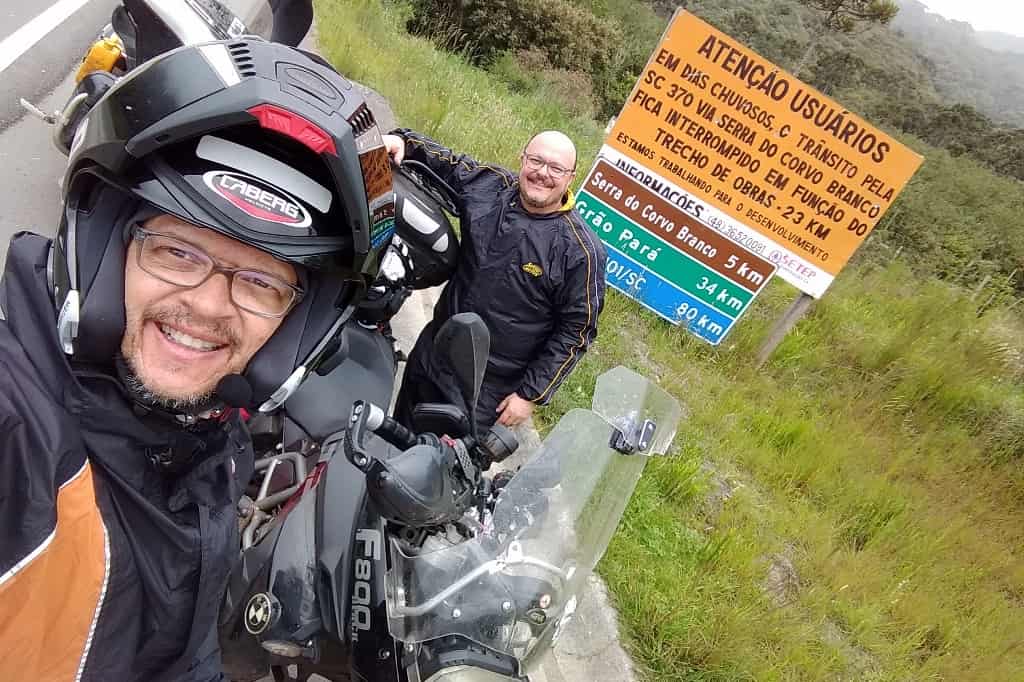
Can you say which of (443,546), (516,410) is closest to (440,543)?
(443,546)

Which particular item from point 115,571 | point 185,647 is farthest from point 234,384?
point 185,647

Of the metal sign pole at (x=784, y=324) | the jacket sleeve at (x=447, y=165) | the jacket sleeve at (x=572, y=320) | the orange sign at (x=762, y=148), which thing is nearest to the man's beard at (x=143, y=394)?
the jacket sleeve at (x=572, y=320)

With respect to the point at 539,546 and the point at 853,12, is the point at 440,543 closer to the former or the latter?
the point at 539,546

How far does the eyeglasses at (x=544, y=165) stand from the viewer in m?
2.65

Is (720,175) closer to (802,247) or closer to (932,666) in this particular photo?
(802,247)

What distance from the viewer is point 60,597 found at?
1021mm

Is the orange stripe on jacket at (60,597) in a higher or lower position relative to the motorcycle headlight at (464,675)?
lower

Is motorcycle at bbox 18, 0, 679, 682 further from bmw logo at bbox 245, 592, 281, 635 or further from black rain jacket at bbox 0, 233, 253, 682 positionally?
black rain jacket at bbox 0, 233, 253, 682

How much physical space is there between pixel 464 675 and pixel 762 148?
14.4 feet

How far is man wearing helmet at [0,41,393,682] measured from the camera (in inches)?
40.2

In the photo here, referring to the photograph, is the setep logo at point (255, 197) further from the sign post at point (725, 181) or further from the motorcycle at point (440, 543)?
the sign post at point (725, 181)

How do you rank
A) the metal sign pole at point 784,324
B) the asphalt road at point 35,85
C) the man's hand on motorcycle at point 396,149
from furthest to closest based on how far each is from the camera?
the metal sign pole at point 784,324, the asphalt road at point 35,85, the man's hand on motorcycle at point 396,149

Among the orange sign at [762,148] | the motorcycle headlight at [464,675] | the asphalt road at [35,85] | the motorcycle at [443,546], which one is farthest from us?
the orange sign at [762,148]

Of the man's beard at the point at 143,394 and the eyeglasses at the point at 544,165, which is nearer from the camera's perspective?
the man's beard at the point at 143,394
